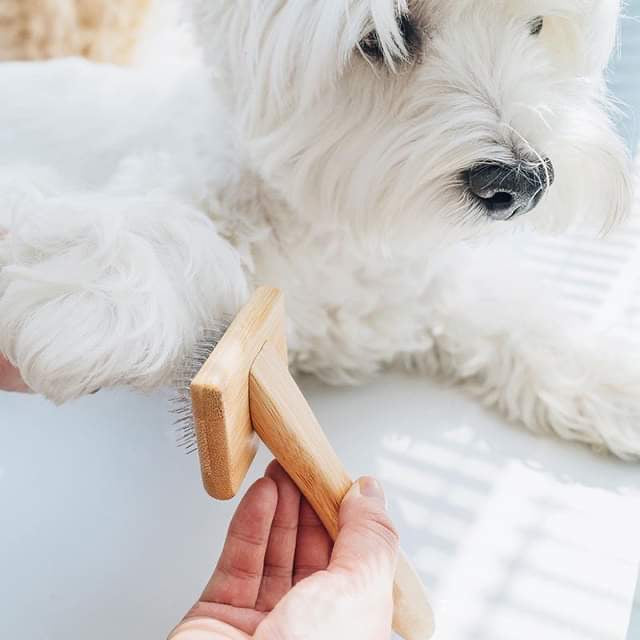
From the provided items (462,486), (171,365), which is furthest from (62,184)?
(462,486)

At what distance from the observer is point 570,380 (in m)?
1.12

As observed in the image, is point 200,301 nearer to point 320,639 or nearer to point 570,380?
point 320,639

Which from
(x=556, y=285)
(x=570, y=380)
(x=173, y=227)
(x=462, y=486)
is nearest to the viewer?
(x=173, y=227)

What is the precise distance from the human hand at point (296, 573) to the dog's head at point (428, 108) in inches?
12.4

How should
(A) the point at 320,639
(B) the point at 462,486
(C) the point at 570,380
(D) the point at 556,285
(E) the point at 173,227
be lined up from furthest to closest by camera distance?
(D) the point at 556,285 → (C) the point at 570,380 → (B) the point at 462,486 → (E) the point at 173,227 → (A) the point at 320,639

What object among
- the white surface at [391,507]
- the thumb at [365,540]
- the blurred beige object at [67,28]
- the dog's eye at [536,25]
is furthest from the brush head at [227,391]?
the blurred beige object at [67,28]

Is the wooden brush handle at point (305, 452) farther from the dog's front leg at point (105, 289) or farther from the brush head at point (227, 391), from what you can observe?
the dog's front leg at point (105, 289)

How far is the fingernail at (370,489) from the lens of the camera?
30.6 inches

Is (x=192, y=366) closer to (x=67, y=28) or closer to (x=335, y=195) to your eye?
(x=335, y=195)

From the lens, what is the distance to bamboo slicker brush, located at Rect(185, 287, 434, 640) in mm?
649

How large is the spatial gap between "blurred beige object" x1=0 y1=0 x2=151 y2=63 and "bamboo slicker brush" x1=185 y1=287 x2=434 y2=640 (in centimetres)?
110

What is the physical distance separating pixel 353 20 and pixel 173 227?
286 mm

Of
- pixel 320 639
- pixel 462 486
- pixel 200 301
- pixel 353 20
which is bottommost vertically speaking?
pixel 462 486

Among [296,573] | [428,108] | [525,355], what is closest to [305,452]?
[296,573]
